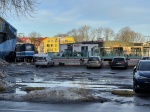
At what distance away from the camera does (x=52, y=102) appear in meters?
13.2

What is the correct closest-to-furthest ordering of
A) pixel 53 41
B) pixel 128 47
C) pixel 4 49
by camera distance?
1. pixel 4 49
2. pixel 128 47
3. pixel 53 41

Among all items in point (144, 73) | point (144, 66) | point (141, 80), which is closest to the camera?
point (141, 80)

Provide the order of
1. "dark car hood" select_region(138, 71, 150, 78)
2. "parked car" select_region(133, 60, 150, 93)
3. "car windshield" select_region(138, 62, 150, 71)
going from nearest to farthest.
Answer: "parked car" select_region(133, 60, 150, 93) < "dark car hood" select_region(138, 71, 150, 78) < "car windshield" select_region(138, 62, 150, 71)

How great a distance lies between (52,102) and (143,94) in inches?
195

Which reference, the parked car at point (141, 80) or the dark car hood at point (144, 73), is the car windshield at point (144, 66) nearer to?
the parked car at point (141, 80)

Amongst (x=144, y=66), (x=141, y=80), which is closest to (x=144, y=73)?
(x=141, y=80)

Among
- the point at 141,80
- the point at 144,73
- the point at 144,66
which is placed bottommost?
the point at 141,80

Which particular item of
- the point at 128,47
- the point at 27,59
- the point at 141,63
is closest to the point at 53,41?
the point at 128,47

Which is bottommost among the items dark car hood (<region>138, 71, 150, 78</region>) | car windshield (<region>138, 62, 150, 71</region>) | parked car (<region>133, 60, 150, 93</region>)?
parked car (<region>133, 60, 150, 93</region>)

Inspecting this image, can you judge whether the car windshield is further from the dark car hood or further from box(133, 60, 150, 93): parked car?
the dark car hood

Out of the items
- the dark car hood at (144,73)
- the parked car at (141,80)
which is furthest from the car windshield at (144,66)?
the dark car hood at (144,73)

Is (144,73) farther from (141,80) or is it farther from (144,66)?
(144,66)

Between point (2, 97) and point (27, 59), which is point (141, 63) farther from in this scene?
point (27, 59)

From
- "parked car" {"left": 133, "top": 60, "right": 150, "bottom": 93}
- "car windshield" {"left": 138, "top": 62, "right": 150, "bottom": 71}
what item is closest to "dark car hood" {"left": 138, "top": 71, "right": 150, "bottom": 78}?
"parked car" {"left": 133, "top": 60, "right": 150, "bottom": 93}
